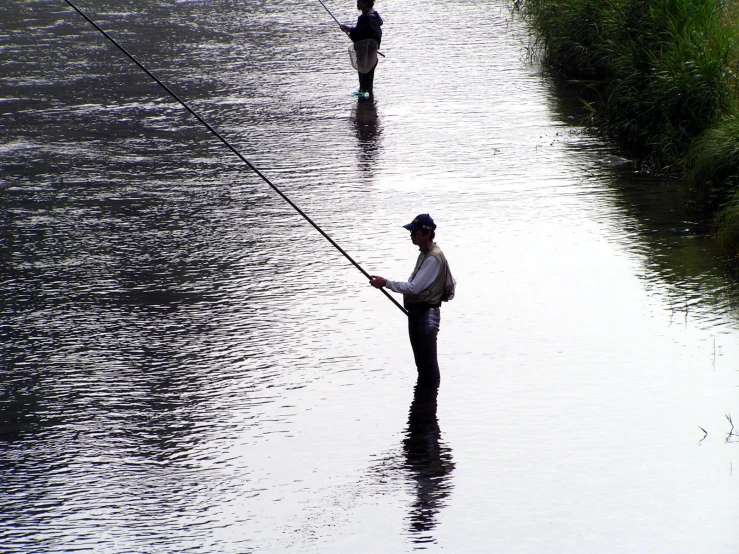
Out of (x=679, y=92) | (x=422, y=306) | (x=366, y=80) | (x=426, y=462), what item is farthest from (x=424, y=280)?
(x=366, y=80)

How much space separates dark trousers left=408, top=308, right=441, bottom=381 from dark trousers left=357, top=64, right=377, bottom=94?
926cm

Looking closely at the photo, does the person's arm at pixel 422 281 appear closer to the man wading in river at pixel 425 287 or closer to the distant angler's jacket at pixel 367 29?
the man wading in river at pixel 425 287

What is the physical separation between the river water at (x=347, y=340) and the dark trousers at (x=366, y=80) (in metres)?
0.57

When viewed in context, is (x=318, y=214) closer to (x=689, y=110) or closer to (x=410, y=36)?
(x=689, y=110)

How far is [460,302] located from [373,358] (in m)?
1.28

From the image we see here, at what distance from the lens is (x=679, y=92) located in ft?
42.1

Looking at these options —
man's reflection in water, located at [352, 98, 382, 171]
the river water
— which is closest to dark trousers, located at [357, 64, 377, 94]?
man's reflection in water, located at [352, 98, 382, 171]

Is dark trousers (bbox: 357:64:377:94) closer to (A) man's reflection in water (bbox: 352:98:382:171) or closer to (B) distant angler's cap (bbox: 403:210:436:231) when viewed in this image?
(A) man's reflection in water (bbox: 352:98:382:171)

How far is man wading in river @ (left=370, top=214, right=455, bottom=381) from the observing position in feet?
24.3

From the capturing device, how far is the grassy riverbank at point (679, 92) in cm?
1126

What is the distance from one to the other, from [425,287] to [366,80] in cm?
954

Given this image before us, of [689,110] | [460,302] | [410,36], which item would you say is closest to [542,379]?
[460,302]

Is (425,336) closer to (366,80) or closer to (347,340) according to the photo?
(347,340)

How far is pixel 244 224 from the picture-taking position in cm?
1136
